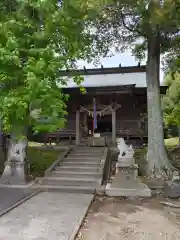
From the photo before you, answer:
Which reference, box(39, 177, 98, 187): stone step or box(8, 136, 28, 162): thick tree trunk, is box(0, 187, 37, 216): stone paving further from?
box(8, 136, 28, 162): thick tree trunk

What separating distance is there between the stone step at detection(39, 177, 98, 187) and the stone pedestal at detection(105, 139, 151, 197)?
2.58 feet

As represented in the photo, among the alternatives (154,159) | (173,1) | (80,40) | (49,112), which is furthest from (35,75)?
(154,159)

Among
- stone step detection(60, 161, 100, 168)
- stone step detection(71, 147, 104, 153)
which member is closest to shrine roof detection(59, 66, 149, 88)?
stone step detection(71, 147, 104, 153)

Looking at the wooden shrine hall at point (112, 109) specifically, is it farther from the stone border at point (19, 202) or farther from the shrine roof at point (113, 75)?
the stone border at point (19, 202)

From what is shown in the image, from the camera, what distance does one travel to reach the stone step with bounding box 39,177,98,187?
30.2 ft

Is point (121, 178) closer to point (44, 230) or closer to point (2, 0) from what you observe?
point (44, 230)

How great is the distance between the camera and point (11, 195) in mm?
7852

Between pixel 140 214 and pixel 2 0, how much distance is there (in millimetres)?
9353

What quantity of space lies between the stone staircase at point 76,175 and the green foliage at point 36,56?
2.43 meters

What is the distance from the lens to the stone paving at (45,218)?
4715 mm

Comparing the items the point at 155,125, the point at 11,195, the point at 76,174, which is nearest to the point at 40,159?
the point at 76,174

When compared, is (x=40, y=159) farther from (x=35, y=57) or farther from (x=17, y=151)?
(x=35, y=57)

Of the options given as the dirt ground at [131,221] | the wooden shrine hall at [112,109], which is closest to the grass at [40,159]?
the wooden shrine hall at [112,109]

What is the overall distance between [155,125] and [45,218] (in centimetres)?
710
